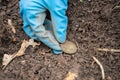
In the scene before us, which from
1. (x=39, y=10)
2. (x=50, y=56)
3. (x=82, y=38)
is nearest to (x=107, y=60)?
(x=82, y=38)

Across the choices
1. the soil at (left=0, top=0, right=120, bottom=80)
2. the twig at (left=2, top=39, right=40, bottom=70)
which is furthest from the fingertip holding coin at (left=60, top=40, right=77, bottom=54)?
the twig at (left=2, top=39, right=40, bottom=70)

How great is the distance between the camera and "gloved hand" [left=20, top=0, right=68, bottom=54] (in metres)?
2.33

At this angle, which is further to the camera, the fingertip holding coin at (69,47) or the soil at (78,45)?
the fingertip holding coin at (69,47)

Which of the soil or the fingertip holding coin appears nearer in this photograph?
the soil

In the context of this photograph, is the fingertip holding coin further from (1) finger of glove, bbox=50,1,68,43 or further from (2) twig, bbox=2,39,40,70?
(2) twig, bbox=2,39,40,70

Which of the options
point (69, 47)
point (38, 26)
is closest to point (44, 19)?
point (38, 26)

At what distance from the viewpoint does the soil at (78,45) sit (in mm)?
2268

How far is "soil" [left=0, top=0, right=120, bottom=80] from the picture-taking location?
89.3 inches

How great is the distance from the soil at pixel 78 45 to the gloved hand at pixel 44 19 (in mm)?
111

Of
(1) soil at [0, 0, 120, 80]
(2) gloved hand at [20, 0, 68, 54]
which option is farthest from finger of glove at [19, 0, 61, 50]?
(1) soil at [0, 0, 120, 80]

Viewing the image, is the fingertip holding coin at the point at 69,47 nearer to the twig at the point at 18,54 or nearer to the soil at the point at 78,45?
the soil at the point at 78,45

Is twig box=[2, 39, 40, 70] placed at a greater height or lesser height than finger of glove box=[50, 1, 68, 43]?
lesser

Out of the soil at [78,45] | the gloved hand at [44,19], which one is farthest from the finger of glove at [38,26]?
the soil at [78,45]

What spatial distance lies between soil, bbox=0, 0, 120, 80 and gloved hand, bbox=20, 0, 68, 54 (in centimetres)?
11
